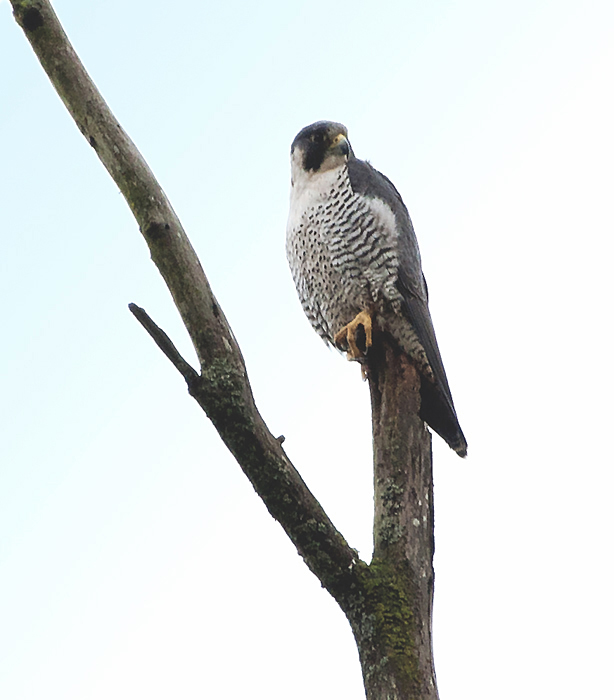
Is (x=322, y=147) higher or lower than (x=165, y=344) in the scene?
higher

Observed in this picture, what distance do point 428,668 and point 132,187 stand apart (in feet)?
6.75

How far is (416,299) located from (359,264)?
377 millimetres

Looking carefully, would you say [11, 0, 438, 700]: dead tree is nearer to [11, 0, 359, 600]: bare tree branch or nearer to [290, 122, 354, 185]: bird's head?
[11, 0, 359, 600]: bare tree branch

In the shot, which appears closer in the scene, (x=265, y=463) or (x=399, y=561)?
(x=265, y=463)

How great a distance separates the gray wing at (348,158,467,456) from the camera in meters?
4.38

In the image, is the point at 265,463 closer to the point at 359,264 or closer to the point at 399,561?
the point at 399,561

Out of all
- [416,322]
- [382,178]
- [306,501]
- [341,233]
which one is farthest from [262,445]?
[382,178]

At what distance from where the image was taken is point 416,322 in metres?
4.58

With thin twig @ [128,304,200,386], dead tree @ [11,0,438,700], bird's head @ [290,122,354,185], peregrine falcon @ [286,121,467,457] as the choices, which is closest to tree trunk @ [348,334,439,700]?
dead tree @ [11,0,438,700]

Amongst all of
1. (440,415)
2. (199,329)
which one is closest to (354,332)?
(440,415)

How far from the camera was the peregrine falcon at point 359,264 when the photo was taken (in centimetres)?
445

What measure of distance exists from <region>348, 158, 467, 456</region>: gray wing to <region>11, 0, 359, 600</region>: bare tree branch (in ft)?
4.59

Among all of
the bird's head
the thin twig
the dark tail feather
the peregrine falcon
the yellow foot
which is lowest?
the thin twig

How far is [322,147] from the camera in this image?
5.27 metres
